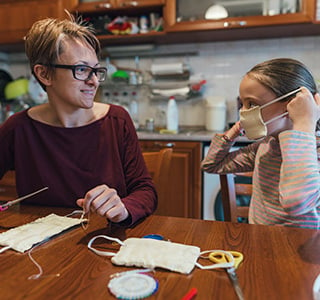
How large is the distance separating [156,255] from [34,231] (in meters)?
0.31

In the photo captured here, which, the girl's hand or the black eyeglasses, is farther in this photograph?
the girl's hand

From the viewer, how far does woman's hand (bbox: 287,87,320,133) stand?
0.86 m

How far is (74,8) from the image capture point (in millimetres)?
2605

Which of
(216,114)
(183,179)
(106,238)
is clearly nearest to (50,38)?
(106,238)

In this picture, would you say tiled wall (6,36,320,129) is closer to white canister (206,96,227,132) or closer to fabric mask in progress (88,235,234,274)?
white canister (206,96,227,132)

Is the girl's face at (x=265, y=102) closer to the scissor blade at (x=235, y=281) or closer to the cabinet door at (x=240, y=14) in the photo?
the scissor blade at (x=235, y=281)

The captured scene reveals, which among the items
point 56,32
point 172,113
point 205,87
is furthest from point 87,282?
point 205,87

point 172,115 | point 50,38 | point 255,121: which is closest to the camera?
point 255,121

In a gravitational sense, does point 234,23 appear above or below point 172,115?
above

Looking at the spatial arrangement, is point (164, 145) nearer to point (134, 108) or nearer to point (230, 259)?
point (134, 108)

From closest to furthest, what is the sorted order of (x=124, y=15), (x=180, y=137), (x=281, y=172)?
(x=281, y=172) < (x=180, y=137) < (x=124, y=15)

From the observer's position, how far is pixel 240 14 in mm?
2316

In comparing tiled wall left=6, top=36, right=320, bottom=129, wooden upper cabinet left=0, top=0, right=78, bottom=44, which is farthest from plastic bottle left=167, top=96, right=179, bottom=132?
wooden upper cabinet left=0, top=0, right=78, bottom=44

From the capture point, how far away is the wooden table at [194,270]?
0.51m
